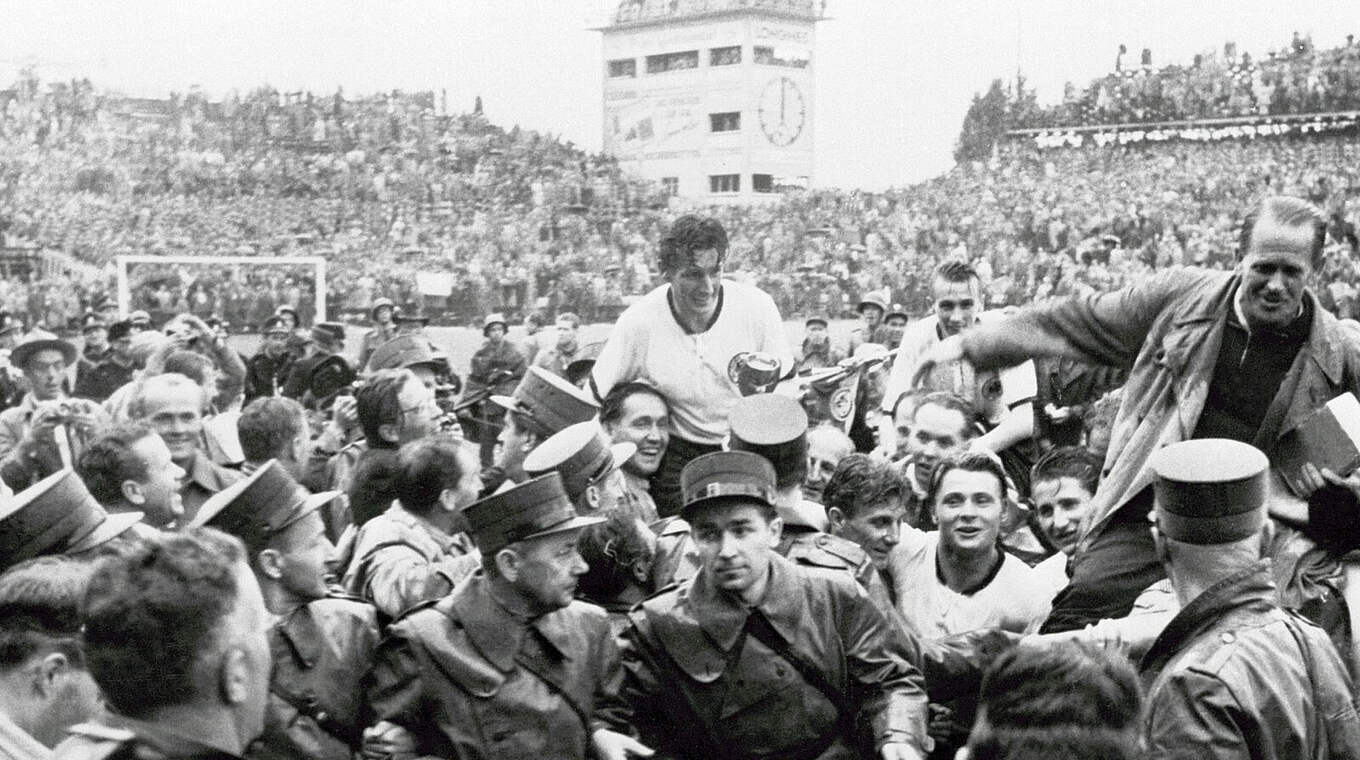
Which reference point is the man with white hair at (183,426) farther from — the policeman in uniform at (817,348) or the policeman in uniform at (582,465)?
the policeman in uniform at (817,348)

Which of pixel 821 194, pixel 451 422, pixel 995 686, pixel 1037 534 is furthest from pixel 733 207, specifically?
pixel 995 686

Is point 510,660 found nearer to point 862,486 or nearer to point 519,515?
point 519,515

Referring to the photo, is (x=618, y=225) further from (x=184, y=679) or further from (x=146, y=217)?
(x=184, y=679)

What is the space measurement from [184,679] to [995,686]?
1.26m

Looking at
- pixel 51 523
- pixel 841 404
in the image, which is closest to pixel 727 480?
pixel 51 523

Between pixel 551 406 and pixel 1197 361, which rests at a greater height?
pixel 1197 361

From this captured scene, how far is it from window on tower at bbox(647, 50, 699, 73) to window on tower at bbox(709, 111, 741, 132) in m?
1.81

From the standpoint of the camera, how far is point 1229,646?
3092mm

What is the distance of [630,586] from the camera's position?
5.03 metres

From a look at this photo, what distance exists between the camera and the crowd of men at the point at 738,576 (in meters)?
2.79

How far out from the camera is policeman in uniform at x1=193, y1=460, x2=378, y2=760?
13.3 feet

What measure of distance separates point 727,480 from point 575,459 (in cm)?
95

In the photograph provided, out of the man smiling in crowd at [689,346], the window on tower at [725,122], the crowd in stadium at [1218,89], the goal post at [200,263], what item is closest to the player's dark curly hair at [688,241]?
the man smiling in crowd at [689,346]

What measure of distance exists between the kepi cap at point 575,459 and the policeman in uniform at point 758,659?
863mm
